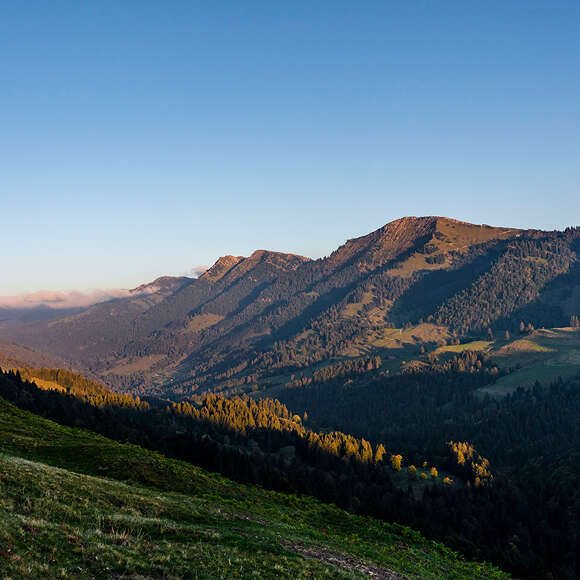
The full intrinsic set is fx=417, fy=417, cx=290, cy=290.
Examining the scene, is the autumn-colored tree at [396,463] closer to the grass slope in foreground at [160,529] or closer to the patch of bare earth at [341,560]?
the grass slope in foreground at [160,529]

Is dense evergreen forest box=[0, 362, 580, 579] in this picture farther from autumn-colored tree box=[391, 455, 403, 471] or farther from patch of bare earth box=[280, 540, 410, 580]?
patch of bare earth box=[280, 540, 410, 580]

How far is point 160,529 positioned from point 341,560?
14.1 m

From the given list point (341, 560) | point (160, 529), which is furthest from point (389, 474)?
point (160, 529)

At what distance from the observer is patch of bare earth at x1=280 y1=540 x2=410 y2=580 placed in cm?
2954

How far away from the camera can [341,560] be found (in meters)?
31.4

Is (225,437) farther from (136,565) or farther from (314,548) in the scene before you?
(136,565)

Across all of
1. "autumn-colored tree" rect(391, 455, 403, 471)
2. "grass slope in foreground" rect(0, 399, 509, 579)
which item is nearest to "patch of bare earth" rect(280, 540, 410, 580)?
"grass slope in foreground" rect(0, 399, 509, 579)

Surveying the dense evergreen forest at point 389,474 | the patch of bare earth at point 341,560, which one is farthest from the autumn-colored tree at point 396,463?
the patch of bare earth at point 341,560

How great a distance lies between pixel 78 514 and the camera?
2531 cm

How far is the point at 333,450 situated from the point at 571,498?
77911 millimetres

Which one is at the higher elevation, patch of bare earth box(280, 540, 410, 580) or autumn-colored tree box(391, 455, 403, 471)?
patch of bare earth box(280, 540, 410, 580)

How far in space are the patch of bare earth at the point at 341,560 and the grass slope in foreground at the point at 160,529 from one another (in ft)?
0.52

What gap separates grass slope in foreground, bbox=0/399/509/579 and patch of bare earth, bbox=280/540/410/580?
158 mm

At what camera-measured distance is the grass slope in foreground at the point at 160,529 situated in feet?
62.5
